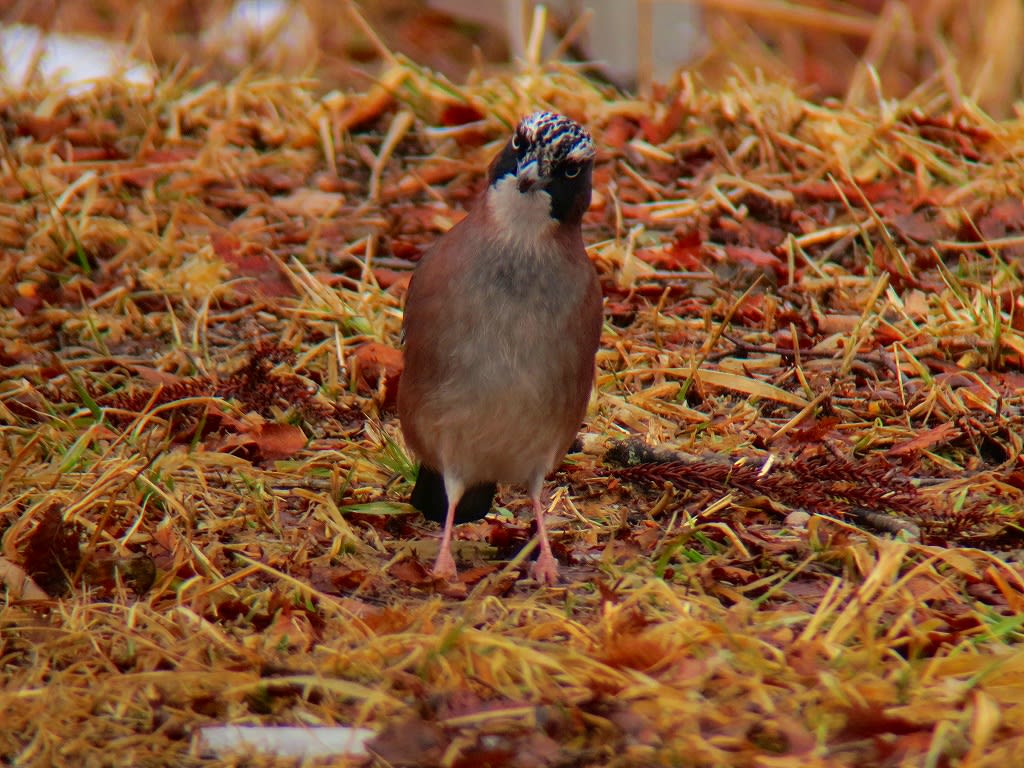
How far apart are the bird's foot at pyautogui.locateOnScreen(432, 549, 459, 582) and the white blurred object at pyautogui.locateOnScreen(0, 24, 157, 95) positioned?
4.08 meters

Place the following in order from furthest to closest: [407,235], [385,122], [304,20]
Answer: [304,20] < [385,122] < [407,235]

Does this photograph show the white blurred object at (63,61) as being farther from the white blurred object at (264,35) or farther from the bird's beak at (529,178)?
the bird's beak at (529,178)

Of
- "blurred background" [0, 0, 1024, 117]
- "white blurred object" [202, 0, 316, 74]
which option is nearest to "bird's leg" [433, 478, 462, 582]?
"blurred background" [0, 0, 1024, 117]

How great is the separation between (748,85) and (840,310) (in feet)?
6.35

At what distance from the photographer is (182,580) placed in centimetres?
353

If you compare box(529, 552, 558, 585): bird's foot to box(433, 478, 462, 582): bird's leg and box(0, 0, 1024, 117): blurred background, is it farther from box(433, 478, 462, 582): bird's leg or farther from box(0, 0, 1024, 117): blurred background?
box(0, 0, 1024, 117): blurred background

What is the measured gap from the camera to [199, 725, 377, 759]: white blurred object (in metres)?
2.71

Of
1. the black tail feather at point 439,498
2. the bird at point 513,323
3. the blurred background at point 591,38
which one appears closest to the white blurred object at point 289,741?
the bird at point 513,323

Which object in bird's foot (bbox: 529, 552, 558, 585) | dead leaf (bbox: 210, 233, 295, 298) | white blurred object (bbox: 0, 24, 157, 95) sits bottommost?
bird's foot (bbox: 529, 552, 558, 585)

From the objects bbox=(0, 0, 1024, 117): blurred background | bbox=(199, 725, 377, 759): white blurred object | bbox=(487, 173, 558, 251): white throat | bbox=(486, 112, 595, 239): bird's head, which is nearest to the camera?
bbox=(199, 725, 377, 759): white blurred object

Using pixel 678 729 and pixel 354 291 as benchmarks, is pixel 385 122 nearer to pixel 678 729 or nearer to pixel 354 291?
pixel 354 291

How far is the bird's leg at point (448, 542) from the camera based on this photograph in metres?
3.76

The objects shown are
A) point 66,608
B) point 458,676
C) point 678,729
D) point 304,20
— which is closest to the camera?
point 678,729

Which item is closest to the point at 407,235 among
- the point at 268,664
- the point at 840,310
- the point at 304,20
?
the point at 840,310
